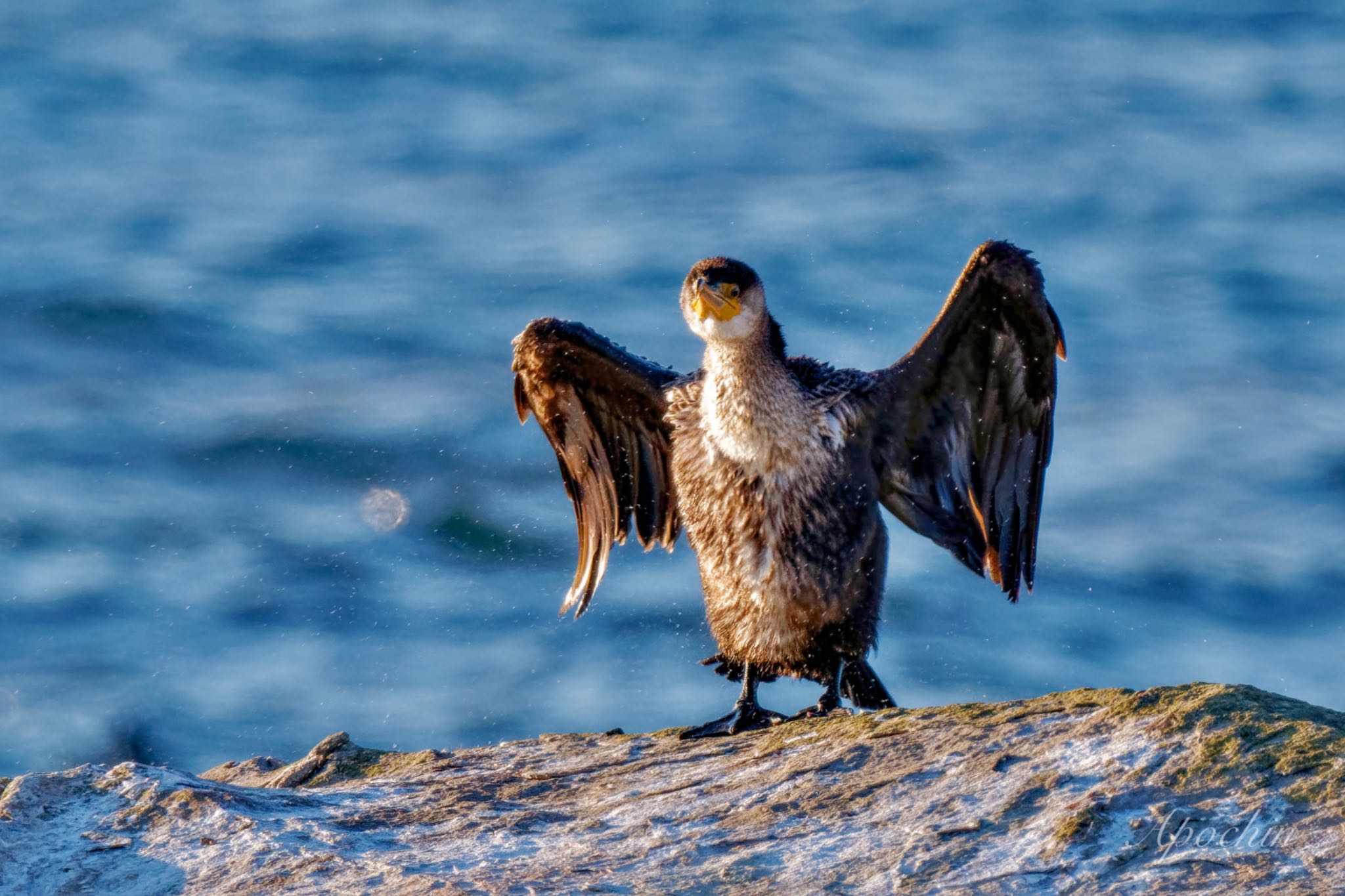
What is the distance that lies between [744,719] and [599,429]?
4.94 ft

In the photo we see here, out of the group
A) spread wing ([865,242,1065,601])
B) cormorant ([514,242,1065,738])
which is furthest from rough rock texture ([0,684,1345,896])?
spread wing ([865,242,1065,601])

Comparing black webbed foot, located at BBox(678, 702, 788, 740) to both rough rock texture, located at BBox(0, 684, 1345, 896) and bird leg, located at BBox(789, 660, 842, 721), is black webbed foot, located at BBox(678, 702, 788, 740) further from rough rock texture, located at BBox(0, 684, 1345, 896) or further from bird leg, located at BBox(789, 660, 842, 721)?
rough rock texture, located at BBox(0, 684, 1345, 896)

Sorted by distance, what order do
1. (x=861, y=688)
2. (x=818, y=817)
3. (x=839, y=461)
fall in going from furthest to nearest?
(x=861, y=688)
(x=839, y=461)
(x=818, y=817)

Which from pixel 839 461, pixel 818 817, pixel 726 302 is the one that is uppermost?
Answer: pixel 726 302

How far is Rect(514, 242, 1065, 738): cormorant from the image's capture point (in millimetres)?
5840

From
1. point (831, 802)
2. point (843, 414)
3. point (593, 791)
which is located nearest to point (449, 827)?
point (593, 791)

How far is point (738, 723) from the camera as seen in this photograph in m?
5.61

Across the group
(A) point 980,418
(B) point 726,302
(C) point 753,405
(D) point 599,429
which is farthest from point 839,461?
(D) point 599,429

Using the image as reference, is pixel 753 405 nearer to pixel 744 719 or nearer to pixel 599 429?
pixel 599 429

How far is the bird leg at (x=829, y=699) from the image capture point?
5742 mm

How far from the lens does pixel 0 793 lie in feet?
15.1

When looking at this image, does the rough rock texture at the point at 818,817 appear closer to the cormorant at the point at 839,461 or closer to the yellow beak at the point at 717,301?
the cormorant at the point at 839,461

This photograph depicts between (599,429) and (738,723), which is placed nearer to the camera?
(738,723)

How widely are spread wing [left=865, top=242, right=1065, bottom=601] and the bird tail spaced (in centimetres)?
57
